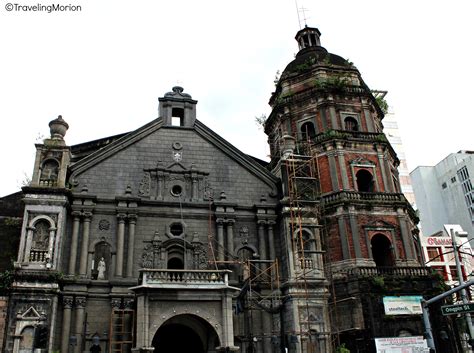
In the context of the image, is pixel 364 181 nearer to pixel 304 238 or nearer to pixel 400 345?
pixel 304 238

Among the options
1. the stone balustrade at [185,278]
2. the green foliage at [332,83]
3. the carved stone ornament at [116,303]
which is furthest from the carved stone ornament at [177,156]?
the green foliage at [332,83]

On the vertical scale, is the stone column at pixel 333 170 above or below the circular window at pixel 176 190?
above

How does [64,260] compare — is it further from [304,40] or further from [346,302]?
[304,40]

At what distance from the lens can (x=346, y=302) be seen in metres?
26.1

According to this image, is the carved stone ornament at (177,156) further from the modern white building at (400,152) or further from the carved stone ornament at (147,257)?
the modern white building at (400,152)

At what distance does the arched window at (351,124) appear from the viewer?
31.8 metres

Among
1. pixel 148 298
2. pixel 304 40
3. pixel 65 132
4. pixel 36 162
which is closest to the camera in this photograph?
pixel 148 298

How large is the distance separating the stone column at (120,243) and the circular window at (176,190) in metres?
2.96

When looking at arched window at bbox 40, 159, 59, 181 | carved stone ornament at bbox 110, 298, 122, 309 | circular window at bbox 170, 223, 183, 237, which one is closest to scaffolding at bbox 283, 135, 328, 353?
circular window at bbox 170, 223, 183, 237

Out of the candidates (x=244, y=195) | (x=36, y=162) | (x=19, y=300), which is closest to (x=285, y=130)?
(x=244, y=195)

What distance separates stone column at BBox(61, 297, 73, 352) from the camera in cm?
2004

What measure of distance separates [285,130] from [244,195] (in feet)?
Answer: 28.4

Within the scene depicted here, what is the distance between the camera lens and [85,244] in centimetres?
2223

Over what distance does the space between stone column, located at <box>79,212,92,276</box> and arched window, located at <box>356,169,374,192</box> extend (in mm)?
16876
